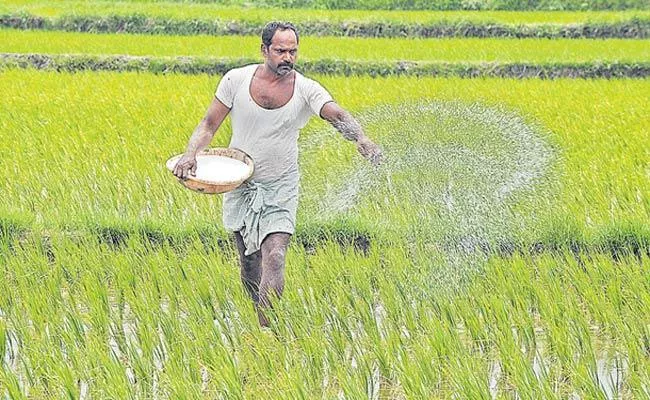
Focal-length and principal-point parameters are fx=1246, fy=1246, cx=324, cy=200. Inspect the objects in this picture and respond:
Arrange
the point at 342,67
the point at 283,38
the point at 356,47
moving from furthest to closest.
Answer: the point at 356,47, the point at 342,67, the point at 283,38

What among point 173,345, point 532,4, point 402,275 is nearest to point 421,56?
point 532,4

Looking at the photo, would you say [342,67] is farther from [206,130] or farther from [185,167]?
Result: [185,167]

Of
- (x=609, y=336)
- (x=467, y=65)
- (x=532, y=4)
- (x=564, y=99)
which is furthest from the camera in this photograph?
Result: (x=532, y=4)

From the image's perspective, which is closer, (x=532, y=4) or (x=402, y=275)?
(x=402, y=275)

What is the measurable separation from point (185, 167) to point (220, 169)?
4.9 inches

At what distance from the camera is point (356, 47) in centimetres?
1262

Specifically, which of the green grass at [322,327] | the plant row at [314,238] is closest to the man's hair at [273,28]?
the green grass at [322,327]

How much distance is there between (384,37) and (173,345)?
425 inches

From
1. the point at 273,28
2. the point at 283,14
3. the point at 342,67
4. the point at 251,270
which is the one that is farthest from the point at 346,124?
the point at 283,14

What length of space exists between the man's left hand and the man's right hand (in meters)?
0.55

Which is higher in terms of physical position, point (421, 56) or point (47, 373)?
point (47, 373)

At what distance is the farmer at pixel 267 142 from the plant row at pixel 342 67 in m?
6.90

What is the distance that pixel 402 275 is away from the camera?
470cm

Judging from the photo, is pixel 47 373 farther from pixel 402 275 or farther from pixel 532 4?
pixel 532 4
